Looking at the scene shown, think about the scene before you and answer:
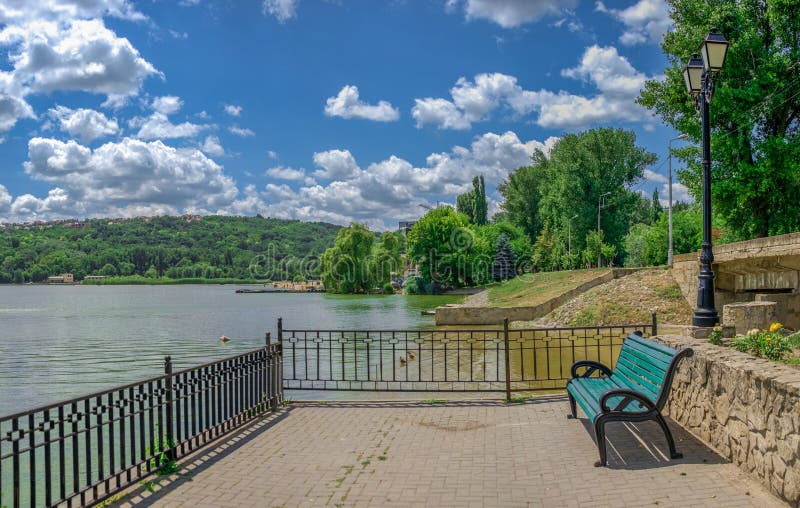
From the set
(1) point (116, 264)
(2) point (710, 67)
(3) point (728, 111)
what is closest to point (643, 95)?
(3) point (728, 111)

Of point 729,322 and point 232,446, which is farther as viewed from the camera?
point 729,322

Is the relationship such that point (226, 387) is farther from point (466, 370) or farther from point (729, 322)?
point (729, 322)

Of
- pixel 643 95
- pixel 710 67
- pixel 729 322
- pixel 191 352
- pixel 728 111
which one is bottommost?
pixel 191 352

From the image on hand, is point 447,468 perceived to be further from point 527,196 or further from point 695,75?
point 527,196

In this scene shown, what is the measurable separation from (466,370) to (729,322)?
7.32 metres

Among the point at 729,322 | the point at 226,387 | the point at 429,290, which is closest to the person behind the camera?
the point at 226,387

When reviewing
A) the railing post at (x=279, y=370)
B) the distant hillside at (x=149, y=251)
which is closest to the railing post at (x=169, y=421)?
the railing post at (x=279, y=370)

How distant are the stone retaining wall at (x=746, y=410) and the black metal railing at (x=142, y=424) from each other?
514 centimetres

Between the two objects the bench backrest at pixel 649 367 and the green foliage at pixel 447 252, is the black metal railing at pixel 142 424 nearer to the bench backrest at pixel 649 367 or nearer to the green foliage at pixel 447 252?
the bench backrest at pixel 649 367

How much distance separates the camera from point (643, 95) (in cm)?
2403

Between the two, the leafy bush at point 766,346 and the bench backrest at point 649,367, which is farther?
the leafy bush at point 766,346

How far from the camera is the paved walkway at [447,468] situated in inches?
183

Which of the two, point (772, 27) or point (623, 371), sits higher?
point (772, 27)

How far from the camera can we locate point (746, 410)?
16.1 feet
